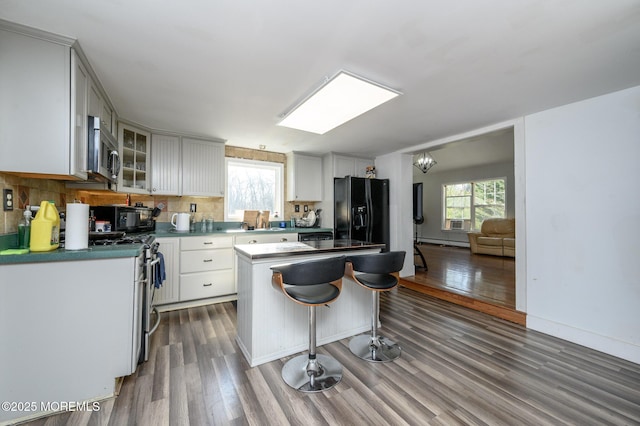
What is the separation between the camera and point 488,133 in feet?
10.3

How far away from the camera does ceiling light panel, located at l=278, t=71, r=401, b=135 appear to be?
6.45ft

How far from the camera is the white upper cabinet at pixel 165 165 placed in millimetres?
3289

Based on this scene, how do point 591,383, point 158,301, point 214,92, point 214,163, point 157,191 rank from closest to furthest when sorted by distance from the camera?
point 591,383
point 214,92
point 158,301
point 157,191
point 214,163

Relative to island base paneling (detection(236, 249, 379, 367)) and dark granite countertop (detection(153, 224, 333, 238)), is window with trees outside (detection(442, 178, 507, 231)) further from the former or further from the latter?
island base paneling (detection(236, 249, 379, 367))

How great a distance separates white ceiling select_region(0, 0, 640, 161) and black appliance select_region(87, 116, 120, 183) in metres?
0.46

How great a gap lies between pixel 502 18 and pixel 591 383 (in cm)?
253

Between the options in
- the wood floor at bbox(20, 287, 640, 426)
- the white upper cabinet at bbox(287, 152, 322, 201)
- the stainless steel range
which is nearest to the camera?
the wood floor at bbox(20, 287, 640, 426)

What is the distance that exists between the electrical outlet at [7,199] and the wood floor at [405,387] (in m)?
1.30

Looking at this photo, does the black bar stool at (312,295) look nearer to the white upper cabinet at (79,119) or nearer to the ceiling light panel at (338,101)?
the ceiling light panel at (338,101)

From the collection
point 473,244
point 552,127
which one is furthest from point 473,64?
point 473,244

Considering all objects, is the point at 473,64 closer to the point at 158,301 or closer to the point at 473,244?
the point at 158,301

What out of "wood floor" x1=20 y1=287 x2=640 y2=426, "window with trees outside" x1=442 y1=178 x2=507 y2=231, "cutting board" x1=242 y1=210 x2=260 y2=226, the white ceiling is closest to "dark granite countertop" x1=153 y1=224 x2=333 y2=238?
"cutting board" x1=242 y1=210 x2=260 y2=226

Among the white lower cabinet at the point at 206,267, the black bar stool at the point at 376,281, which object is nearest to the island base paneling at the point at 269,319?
the black bar stool at the point at 376,281

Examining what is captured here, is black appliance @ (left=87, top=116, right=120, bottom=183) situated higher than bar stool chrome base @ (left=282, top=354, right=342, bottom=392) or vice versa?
black appliance @ (left=87, top=116, right=120, bottom=183)
